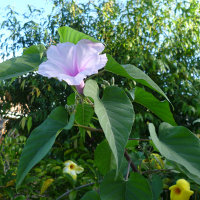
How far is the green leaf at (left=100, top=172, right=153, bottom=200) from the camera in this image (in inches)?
24.3

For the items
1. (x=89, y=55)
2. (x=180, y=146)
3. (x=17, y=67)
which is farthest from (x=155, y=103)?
(x=17, y=67)

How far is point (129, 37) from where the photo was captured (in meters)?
3.04

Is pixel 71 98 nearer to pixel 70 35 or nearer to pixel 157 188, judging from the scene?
pixel 70 35

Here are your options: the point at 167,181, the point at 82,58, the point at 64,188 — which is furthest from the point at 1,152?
the point at 82,58

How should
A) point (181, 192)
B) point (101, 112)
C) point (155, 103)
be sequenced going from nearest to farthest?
point (101, 112) → point (155, 103) → point (181, 192)

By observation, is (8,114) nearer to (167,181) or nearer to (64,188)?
(64,188)

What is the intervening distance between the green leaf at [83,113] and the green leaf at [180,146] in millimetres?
160

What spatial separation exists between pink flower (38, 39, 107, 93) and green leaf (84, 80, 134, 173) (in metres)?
0.05

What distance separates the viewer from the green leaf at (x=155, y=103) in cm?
71

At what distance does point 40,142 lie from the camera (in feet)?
1.85

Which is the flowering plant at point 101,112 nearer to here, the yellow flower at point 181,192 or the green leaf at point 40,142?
the green leaf at point 40,142

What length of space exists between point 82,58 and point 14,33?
3319 millimetres

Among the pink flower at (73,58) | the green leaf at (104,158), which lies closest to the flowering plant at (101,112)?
the pink flower at (73,58)

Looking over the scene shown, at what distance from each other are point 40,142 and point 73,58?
0.21m
